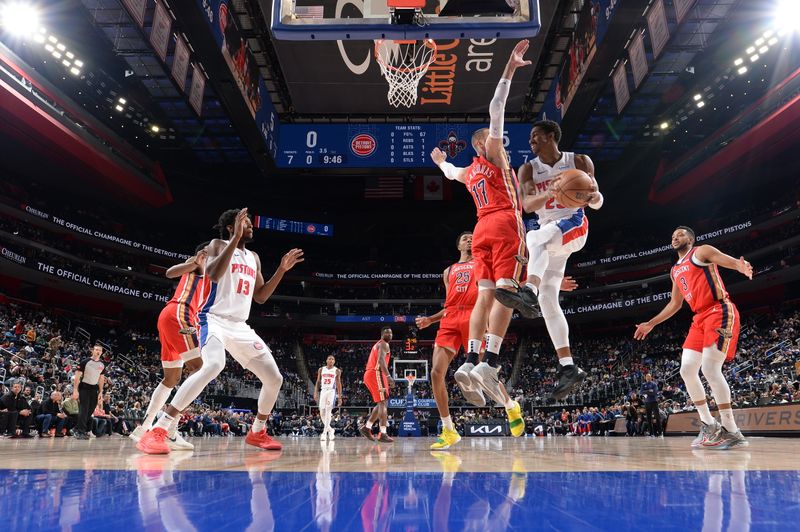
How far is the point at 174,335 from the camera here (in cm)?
620

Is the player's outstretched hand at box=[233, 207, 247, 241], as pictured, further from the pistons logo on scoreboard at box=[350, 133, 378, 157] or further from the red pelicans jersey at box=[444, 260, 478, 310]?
the pistons logo on scoreboard at box=[350, 133, 378, 157]

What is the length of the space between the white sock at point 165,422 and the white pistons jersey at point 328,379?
7161 millimetres

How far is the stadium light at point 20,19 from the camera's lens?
50.9 ft

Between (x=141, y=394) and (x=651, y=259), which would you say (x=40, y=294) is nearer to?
(x=141, y=394)

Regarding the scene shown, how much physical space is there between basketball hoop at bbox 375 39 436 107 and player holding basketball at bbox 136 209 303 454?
6322mm

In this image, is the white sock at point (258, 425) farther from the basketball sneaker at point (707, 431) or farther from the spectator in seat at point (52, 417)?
the spectator in seat at point (52, 417)

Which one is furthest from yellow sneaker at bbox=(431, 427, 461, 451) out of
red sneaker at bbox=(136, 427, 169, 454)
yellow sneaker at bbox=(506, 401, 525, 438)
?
red sneaker at bbox=(136, 427, 169, 454)

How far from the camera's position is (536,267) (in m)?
4.11

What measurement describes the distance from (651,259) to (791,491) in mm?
29580

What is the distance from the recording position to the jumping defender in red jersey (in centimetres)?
407

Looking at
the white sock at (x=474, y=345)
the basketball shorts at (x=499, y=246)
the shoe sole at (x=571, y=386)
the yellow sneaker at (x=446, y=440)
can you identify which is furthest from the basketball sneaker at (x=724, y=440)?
the basketball shorts at (x=499, y=246)

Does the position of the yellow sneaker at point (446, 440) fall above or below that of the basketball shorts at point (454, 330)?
below

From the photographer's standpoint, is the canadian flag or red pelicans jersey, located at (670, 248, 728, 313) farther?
the canadian flag

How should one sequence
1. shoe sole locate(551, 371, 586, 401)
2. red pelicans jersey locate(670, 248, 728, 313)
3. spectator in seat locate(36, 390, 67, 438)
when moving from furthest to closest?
spectator in seat locate(36, 390, 67, 438), red pelicans jersey locate(670, 248, 728, 313), shoe sole locate(551, 371, 586, 401)
